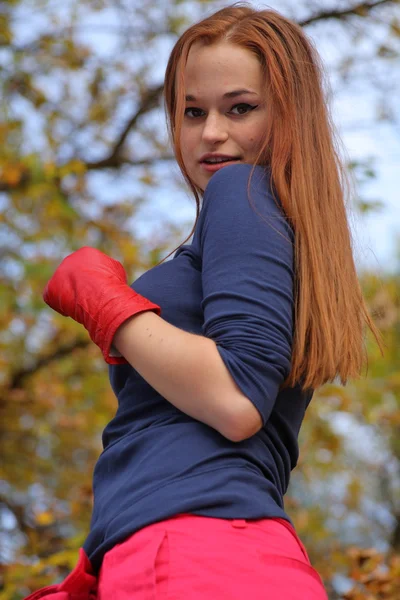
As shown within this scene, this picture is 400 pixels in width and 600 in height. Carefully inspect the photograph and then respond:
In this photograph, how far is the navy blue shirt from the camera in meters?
1.26

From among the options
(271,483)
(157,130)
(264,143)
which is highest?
(264,143)

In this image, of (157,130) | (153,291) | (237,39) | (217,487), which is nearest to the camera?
(217,487)

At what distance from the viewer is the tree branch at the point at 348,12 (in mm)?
3855

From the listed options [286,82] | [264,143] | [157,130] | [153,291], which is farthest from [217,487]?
[157,130]

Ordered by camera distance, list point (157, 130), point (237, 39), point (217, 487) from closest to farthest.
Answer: point (217, 487)
point (237, 39)
point (157, 130)

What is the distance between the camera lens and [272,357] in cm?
128

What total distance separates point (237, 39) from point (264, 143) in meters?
0.21

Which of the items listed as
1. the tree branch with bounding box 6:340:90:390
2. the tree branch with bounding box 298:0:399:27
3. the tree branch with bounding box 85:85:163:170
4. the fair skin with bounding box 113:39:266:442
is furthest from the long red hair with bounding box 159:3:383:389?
the tree branch with bounding box 6:340:90:390

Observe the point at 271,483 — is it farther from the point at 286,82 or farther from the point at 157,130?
the point at 157,130

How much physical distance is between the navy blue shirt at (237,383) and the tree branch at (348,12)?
A: 8.69 ft

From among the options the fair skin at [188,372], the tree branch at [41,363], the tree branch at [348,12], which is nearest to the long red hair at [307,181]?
the fair skin at [188,372]

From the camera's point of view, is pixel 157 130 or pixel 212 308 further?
pixel 157 130

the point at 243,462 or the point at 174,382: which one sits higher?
the point at 174,382

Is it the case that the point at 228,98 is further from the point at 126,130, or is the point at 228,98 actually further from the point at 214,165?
the point at 126,130
